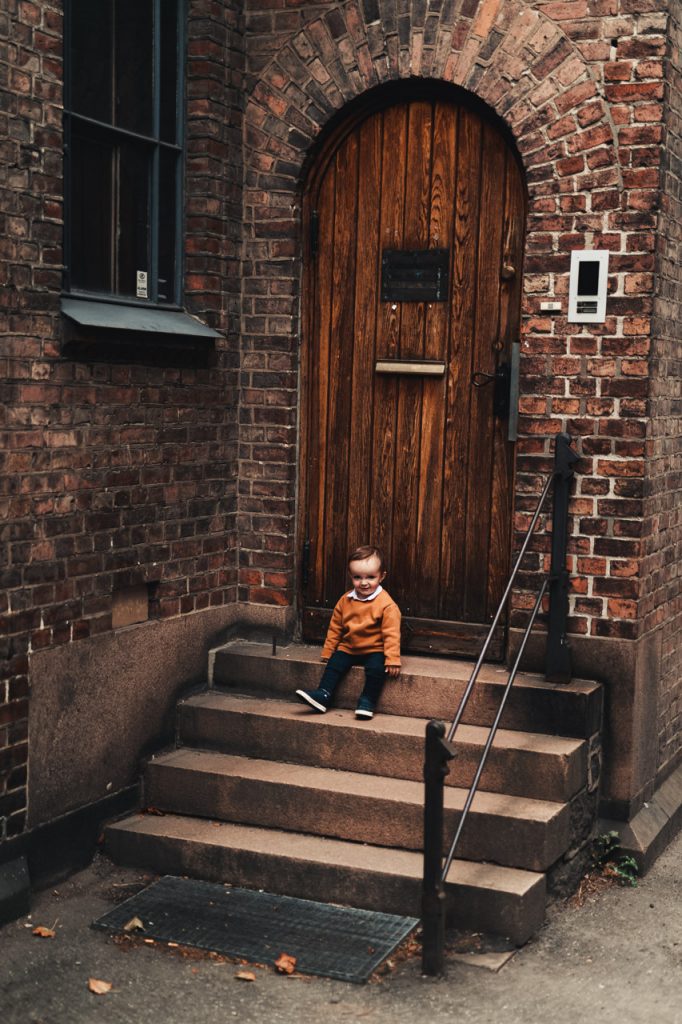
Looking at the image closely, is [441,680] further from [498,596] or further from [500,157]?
[500,157]

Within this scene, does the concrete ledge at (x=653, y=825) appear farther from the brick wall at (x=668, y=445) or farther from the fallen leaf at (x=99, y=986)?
the fallen leaf at (x=99, y=986)

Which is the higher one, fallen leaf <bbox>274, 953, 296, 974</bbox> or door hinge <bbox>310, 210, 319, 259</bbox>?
door hinge <bbox>310, 210, 319, 259</bbox>

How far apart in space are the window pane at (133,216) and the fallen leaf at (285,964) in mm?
3020

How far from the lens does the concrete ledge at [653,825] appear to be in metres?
6.06

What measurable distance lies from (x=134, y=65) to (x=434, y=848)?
377 cm

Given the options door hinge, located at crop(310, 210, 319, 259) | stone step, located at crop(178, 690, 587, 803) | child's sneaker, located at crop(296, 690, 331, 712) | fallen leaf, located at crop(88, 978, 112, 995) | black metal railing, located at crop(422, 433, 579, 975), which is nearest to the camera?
fallen leaf, located at crop(88, 978, 112, 995)

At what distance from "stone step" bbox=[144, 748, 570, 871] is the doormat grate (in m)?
0.37

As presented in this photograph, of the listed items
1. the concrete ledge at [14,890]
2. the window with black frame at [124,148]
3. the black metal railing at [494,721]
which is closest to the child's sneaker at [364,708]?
the black metal railing at [494,721]

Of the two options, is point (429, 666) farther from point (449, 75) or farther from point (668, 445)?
point (449, 75)

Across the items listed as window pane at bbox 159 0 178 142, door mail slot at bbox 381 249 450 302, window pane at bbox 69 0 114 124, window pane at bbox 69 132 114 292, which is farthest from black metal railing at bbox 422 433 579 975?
window pane at bbox 69 0 114 124

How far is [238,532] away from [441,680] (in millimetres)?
1433

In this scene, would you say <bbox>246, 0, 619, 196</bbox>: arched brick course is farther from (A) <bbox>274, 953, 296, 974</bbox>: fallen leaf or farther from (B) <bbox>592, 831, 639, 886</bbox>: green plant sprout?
(A) <bbox>274, 953, 296, 974</bbox>: fallen leaf

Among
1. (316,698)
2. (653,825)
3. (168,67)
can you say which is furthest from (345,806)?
(168,67)

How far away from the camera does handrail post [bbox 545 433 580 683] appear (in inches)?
237
